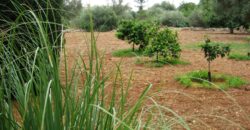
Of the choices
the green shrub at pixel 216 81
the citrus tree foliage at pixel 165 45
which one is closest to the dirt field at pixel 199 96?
the green shrub at pixel 216 81

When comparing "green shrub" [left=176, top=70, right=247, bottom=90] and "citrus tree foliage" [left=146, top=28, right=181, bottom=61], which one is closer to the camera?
"green shrub" [left=176, top=70, right=247, bottom=90]

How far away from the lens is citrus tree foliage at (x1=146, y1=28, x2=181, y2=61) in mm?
9367

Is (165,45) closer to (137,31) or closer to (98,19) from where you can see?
(137,31)

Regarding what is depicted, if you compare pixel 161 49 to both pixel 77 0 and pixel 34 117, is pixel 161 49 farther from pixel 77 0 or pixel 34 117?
pixel 34 117

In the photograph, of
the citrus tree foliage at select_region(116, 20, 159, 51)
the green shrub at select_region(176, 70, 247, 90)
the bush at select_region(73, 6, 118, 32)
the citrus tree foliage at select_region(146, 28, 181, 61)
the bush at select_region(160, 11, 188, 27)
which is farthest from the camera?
the bush at select_region(160, 11, 188, 27)

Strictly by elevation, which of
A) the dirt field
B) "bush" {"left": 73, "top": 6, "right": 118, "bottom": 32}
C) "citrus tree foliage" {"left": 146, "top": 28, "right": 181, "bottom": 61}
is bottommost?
the dirt field

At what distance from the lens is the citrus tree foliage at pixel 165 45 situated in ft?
30.7

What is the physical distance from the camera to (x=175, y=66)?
9.43 meters

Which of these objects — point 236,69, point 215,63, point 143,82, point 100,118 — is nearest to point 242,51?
point 215,63

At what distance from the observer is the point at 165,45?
30.8ft

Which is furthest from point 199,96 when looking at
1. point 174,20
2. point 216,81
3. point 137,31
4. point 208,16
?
point 174,20

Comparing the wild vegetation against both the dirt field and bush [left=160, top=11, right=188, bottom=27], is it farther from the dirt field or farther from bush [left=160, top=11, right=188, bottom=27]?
bush [left=160, top=11, right=188, bottom=27]

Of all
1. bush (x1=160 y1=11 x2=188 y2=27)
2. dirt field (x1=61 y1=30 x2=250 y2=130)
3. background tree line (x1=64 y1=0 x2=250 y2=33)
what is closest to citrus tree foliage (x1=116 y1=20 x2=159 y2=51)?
background tree line (x1=64 y1=0 x2=250 y2=33)

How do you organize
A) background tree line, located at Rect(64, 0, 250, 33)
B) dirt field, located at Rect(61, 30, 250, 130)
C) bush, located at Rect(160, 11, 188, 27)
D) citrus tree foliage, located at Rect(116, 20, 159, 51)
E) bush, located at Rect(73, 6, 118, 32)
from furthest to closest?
bush, located at Rect(160, 11, 188, 27) → background tree line, located at Rect(64, 0, 250, 33) → citrus tree foliage, located at Rect(116, 20, 159, 51) → dirt field, located at Rect(61, 30, 250, 130) → bush, located at Rect(73, 6, 118, 32)
